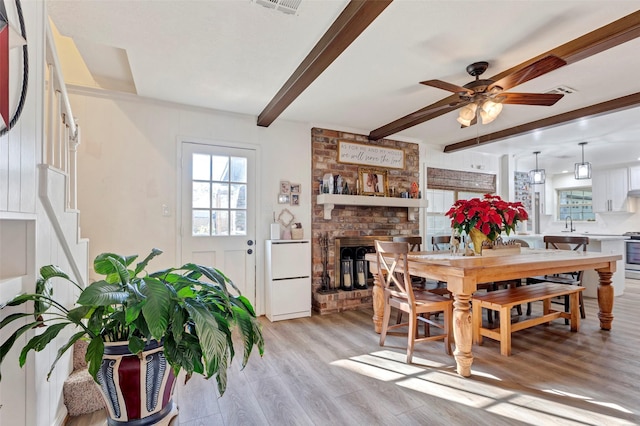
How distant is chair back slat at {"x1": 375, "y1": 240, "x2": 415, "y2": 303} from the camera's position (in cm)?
253

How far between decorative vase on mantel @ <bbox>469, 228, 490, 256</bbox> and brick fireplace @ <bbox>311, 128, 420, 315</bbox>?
161 cm

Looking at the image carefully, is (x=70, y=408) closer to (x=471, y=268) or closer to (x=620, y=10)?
(x=471, y=268)

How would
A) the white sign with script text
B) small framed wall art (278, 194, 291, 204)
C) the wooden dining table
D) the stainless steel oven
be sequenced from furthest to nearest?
Answer: the stainless steel oven < the white sign with script text < small framed wall art (278, 194, 291, 204) < the wooden dining table

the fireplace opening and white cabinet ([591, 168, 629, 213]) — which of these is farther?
white cabinet ([591, 168, 629, 213])

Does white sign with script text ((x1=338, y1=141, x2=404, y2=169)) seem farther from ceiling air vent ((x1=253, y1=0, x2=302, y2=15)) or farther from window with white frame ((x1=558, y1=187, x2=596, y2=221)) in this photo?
window with white frame ((x1=558, y1=187, x2=596, y2=221))

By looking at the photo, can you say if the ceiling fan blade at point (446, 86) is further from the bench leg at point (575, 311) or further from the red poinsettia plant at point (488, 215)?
the bench leg at point (575, 311)

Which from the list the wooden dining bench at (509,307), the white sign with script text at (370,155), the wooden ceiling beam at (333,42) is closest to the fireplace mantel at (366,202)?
the white sign with script text at (370,155)

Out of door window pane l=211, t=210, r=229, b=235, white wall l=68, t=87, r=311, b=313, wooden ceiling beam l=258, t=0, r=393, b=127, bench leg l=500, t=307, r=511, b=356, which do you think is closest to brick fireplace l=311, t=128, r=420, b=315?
white wall l=68, t=87, r=311, b=313

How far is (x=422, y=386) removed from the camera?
2.15 metres

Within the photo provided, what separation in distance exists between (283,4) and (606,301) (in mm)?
4045

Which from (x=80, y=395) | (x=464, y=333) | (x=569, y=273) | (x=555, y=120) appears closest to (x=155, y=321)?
(x=80, y=395)

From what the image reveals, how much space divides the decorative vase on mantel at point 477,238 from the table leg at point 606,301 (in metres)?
1.42

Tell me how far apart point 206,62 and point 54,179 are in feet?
4.87

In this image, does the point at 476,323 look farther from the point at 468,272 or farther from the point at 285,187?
the point at 285,187
